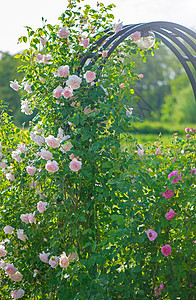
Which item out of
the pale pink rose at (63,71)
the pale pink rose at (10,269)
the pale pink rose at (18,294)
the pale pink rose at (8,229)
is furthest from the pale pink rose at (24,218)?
the pale pink rose at (63,71)

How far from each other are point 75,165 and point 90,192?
179 mm

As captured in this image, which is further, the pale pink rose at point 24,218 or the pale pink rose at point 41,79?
the pale pink rose at point 41,79

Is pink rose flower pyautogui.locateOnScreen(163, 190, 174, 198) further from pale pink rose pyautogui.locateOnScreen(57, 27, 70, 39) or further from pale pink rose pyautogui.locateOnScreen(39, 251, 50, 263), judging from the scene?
pale pink rose pyautogui.locateOnScreen(57, 27, 70, 39)

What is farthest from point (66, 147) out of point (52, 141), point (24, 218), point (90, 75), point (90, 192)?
point (24, 218)

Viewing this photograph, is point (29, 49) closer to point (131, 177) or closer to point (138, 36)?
point (138, 36)

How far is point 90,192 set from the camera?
192 cm

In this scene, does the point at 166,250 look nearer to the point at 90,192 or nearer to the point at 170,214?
the point at 170,214

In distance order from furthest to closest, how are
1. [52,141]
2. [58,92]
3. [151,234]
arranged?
1. [58,92]
2. [52,141]
3. [151,234]

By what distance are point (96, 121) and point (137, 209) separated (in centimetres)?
46

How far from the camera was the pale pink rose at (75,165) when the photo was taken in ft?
5.95

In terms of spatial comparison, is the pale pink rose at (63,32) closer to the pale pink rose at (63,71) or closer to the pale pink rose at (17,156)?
the pale pink rose at (63,71)

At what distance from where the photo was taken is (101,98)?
193cm

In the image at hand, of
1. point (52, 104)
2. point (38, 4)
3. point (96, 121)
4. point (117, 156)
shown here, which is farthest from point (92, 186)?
point (38, 4)

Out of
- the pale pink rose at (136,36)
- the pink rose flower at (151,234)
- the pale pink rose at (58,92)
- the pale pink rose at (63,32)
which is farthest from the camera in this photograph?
the pale pink rose at (136,36)
